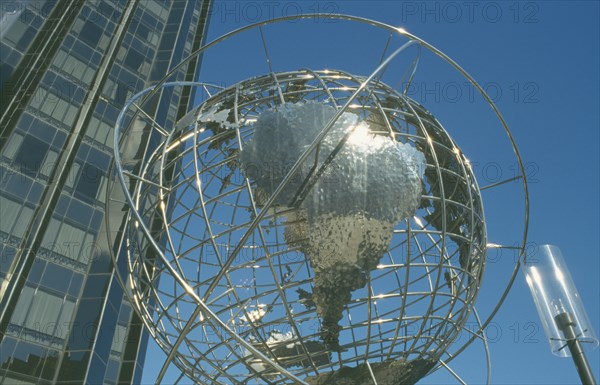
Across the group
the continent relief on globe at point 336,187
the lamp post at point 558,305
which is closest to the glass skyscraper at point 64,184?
the continent relief on globe at point 336,187

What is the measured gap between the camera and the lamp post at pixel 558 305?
227 cm

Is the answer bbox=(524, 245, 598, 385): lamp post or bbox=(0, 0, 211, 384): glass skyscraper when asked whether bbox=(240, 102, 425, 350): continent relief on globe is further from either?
bbox=(0, 0, 211, 384): glass skyscraper

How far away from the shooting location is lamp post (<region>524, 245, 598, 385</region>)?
227 centimetres

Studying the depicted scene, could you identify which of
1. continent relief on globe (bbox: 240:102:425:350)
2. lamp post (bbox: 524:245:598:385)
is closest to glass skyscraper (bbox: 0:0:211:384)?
continent relief on globe (bbox: 240:102:425:350)

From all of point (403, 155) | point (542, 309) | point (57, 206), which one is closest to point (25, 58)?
point (57, 206)

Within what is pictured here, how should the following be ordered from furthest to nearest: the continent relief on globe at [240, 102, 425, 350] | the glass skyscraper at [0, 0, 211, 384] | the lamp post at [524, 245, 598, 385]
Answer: the glass skyscraper at [0, 0, 211, 384] → the continent relief on globe at [240, 102, 425, 350] → the lamp post at [524, 245, 598, 385]

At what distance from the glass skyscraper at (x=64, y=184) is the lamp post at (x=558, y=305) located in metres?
12.5

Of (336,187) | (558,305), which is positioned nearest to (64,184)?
(336,187)

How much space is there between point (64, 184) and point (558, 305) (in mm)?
15514

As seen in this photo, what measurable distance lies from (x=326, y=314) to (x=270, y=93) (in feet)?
6.45

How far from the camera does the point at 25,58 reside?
1705cm

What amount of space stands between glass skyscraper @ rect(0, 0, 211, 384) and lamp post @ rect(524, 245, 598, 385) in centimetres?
1252

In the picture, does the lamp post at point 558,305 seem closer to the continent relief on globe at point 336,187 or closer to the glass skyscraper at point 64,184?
the continent relief on globe at point 336,187

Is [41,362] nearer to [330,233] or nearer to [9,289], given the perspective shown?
[9,289]
